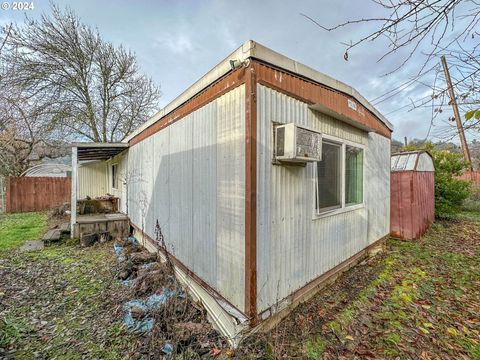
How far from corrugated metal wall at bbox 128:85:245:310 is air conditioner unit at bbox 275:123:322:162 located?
433 millimetres

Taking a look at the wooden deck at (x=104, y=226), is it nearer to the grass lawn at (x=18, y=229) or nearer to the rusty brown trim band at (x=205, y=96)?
the grass lawn at (x=18, y=229)

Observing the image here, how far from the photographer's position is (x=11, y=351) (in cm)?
244

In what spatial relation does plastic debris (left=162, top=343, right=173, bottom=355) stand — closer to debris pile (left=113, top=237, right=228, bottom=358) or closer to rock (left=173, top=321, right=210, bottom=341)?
debris pile (left=113, top=237, right=228, bottom=358)

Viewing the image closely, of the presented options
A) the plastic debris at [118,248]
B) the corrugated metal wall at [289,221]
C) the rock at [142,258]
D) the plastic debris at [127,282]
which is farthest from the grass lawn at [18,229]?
the corrugated metal wall at [289,221]

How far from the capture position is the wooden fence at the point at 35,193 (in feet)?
35.1

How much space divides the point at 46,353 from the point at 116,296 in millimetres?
1073

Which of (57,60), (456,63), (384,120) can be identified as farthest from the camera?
(57,60)

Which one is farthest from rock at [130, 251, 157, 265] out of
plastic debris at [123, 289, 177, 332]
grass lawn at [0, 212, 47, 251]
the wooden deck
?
grass lawn at [0, 212, 47, 251]

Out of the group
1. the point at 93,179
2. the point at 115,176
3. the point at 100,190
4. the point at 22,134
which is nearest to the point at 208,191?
the point at 115,176

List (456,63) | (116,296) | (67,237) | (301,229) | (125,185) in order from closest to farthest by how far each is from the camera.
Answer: (456,63) → (301,229) → (116,296) → (67,237) → (125,185)

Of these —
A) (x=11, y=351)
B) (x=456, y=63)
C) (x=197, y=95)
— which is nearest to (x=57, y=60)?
(x=197, y=95)

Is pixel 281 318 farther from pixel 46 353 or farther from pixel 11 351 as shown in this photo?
pixel 11 351

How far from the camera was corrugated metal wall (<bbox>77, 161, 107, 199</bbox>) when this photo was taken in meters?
11.4

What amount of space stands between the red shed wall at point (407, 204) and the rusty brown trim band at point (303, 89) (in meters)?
2.80
